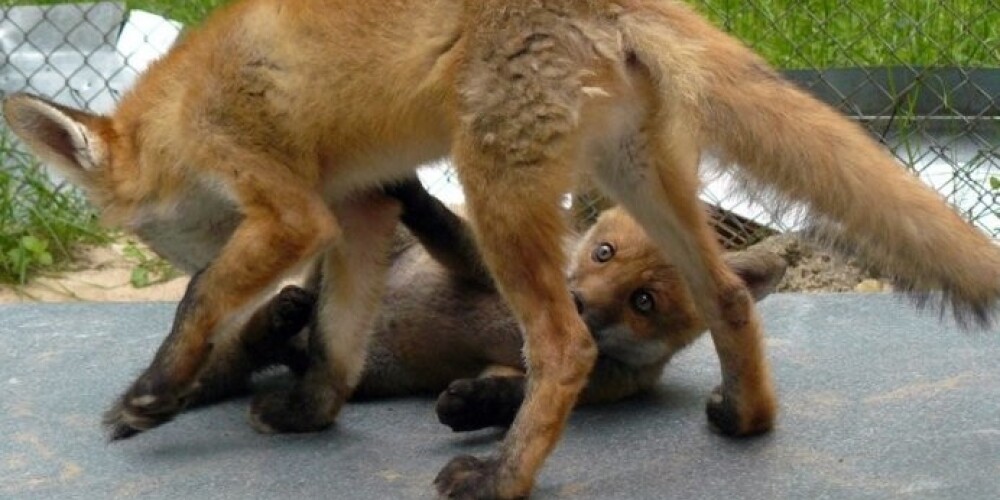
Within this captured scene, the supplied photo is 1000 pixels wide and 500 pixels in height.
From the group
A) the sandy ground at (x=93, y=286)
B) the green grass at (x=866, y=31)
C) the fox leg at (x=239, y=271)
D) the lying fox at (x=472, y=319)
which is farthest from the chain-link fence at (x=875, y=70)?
the fox leg at (x=239, y=271)

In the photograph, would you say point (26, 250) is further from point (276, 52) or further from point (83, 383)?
point (276, 52)

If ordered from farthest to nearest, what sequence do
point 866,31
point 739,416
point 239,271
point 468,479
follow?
point 866,31 < point 739,416 < point 239,271 < point 468,479

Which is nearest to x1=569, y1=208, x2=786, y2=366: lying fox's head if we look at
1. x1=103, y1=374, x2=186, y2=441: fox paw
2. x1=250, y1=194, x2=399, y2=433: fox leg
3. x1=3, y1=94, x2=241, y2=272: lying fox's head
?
x1=250, y1=194, x2=399, y2=433: fox leg

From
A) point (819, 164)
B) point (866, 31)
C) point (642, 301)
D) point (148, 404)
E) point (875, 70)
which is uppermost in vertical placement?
point (866, 31)

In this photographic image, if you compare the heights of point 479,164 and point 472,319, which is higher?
point 479,164

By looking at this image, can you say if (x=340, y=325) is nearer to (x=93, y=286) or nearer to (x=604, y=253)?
(x=604, y=253)

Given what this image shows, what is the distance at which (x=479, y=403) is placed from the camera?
4.48m

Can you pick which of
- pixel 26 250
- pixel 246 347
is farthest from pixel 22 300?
pixel 246 347

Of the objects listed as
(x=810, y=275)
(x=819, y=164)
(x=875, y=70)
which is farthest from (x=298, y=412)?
(x=875, y=70)

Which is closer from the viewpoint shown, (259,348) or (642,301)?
(642,301)

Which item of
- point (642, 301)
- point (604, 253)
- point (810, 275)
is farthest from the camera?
point (810, 275)

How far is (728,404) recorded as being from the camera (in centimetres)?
446

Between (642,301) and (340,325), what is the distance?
94 centimetres

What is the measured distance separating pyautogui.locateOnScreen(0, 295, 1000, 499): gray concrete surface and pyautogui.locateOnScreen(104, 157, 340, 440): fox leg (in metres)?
0.21
